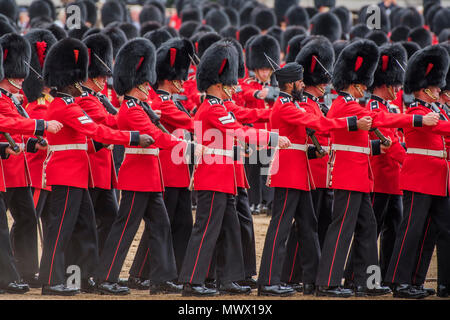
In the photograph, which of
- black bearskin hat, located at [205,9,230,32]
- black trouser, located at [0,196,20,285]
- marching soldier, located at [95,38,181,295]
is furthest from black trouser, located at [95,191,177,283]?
black bearskin hat, located at [205,9,230,32]

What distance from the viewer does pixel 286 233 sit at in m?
6.04

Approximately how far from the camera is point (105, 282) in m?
6.00

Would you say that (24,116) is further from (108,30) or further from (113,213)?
(108,30)

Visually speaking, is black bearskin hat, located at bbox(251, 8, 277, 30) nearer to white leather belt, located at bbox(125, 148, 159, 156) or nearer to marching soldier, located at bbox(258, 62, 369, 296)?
marching soldier, located at bbox(258, 62, 369, 296)

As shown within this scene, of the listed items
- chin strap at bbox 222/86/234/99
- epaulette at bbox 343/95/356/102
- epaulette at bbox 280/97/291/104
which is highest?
chin strap at bbox 222/86/234/99

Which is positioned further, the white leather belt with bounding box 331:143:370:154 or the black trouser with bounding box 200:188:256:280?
the black trouser with bounding box 200:188:256:280

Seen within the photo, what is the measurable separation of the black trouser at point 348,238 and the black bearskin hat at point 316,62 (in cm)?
75

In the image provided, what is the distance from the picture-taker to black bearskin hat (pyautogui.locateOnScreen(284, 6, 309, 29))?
13.7 metres

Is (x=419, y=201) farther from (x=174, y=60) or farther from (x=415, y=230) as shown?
(x=174, y=60)

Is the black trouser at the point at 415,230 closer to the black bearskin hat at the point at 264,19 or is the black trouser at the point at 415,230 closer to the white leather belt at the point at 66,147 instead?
the white leather belt at the point at 66,147

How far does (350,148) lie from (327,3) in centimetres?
912

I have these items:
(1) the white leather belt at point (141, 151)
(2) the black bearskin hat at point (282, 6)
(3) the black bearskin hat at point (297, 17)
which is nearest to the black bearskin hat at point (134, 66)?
(1) the white leather belt at point (141, 151)

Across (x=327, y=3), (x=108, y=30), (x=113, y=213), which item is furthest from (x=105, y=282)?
(x=327, y=3)

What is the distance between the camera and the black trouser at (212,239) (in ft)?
19.4
